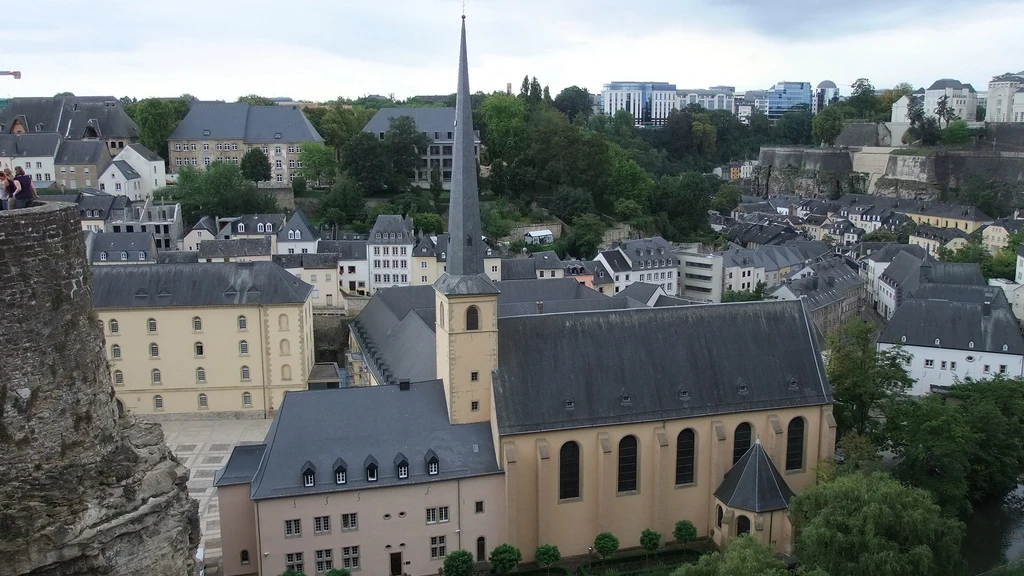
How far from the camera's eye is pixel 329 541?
99.6 feet

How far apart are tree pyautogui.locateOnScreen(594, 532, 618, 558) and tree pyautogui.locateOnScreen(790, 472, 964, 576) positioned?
691 centimetres

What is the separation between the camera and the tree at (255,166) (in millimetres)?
86375

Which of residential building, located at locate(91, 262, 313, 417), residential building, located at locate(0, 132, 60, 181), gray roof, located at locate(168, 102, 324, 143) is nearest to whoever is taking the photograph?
residential building, located at locate(91, 262, 313, 417)

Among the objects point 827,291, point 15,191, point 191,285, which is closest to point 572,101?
point 827,291

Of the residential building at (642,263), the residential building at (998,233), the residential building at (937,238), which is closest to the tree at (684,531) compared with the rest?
the residential building at (642,263)

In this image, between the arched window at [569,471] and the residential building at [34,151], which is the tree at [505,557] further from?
the residential building at [34,151]

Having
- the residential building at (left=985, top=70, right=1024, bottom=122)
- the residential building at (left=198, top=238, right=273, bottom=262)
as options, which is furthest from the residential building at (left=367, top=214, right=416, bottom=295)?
the residential building at (left=985, top=70, right=1024, bottom=122)

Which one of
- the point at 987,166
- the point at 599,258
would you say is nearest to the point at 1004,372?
the point at 599,258

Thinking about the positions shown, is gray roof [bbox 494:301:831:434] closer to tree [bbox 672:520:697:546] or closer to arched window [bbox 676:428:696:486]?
arched window [bbox 676:428:696:486]

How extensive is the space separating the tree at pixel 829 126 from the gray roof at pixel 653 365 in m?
124

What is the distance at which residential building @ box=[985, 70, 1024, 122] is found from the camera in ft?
442

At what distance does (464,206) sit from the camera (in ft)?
104

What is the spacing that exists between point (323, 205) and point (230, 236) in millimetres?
12479

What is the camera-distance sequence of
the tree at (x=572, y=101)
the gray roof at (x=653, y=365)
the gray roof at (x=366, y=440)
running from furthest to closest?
the tree at (x=572, y=101) → the gray roof at (x=653, y=365) → the gray roof at (x=366, y=440)
